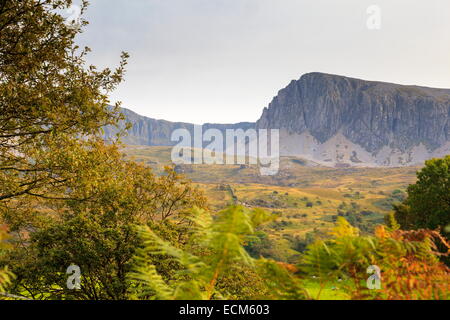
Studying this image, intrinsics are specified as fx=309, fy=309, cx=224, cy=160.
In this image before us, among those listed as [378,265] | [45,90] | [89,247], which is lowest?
[89,247]

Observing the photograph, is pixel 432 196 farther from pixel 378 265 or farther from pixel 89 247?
pixel 378 265

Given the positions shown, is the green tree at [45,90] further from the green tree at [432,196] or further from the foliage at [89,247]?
the green tree at [432,196]

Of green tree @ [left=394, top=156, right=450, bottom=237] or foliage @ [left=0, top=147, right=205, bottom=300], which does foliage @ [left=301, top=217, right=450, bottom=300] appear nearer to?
foliage @ [left=0, top=147, right=205, bottom=300]

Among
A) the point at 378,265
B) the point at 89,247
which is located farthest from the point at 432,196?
the point at 378,265

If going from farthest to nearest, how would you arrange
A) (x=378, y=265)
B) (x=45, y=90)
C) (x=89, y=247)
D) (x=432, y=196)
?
(x=432, y=196)
(x=89, y=247)
(x=45, y=90)
(x=378, y=265)

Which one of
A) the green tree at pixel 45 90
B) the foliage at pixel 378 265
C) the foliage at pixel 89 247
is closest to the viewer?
the foliage at pixel 378 265

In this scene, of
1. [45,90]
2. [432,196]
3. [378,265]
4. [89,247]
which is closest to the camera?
[378,265]

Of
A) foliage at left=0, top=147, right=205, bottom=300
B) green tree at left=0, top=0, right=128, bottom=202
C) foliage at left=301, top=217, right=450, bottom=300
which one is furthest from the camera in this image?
foliage at left=0, top=147, right=205, bottom=300

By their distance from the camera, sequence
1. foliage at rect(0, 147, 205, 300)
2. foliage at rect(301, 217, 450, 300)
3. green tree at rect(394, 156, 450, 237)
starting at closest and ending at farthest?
1. foliage at rect(301, 217, 450, 300)
2. foliage at rect(0, 147, 205, 300)
3. green tree at rect(394, 156, 450, 237)

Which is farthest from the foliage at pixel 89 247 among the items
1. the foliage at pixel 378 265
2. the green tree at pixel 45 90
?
the foliage at pixel 378 265

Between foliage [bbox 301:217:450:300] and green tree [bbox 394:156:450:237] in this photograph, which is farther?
→ green tree [bbox 394:156:450:237]

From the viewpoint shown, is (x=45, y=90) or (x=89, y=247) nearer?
(x=45, y=90)

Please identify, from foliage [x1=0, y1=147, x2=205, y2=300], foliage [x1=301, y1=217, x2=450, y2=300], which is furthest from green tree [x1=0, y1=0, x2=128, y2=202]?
foliage [x1=301, y1=217, x2=450, y2=300]

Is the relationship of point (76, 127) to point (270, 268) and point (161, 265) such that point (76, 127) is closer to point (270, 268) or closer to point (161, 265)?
point (161, 265)
